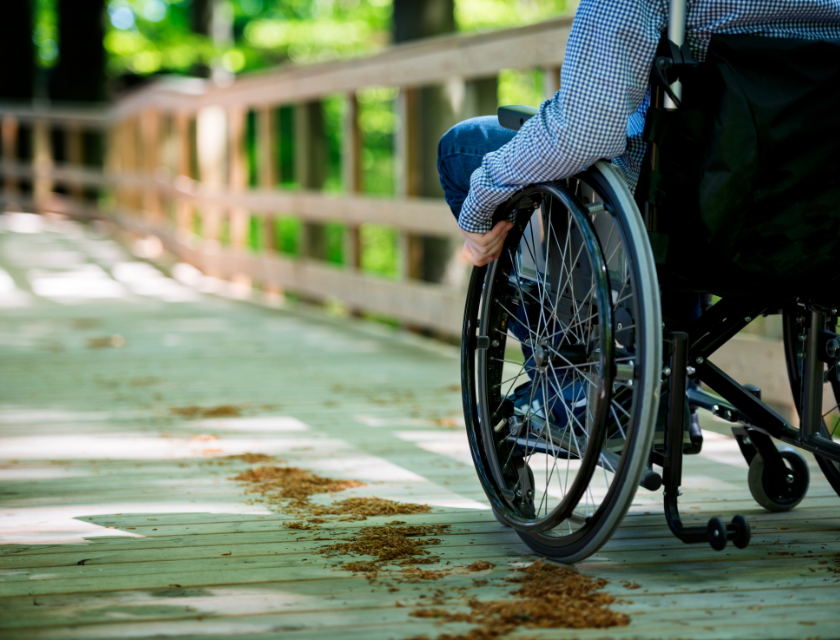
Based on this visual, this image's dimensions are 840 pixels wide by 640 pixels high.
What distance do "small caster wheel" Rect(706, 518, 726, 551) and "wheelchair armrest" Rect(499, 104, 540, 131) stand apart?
2.26 feet

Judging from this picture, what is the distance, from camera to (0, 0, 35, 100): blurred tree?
13633 mm

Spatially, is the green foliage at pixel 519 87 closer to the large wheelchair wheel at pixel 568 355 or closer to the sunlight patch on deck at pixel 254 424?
the sunlight patch on deck at pixel 254 424

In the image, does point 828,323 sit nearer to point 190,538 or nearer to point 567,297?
point 567,297

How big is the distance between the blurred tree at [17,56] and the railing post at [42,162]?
1572mm

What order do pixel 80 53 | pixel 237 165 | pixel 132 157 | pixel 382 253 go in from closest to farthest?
pixel 237 165
pixel 132 157
pixel 80 53
pixel 382 253

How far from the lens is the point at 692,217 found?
1.58 metres

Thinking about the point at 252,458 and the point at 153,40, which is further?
the point at 153,40

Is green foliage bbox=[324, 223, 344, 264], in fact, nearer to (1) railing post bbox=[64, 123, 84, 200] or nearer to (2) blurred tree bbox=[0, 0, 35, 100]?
(2) blurred tree bbox=[0, 0, 35, 100]

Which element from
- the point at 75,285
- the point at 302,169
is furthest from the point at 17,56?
the point at 302,169

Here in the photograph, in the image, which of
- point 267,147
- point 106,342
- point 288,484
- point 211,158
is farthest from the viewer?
point 211,158

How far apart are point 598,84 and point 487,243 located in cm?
38

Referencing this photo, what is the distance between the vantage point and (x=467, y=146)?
1.92m

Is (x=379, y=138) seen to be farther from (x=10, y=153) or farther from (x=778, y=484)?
(x=778, y=484)

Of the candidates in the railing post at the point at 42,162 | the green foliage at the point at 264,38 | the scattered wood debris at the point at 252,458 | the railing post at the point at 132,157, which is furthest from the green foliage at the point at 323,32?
the scattered wood debris at the point at 252,458
